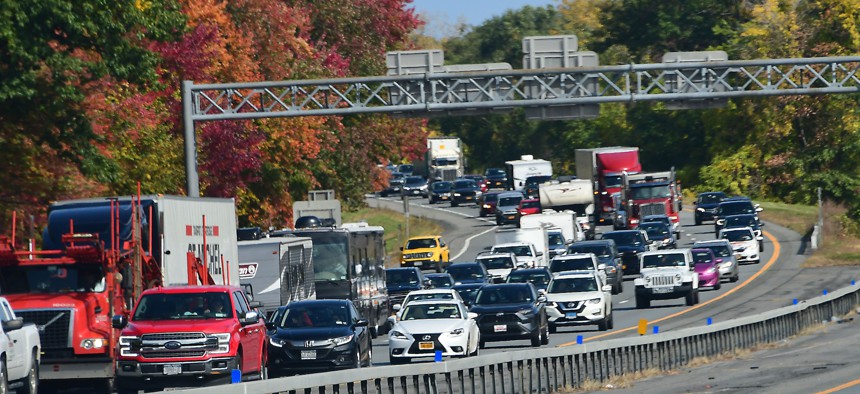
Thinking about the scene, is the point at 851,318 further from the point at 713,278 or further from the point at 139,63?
the point at 139,63

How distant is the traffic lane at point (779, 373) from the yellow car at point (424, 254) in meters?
32.8

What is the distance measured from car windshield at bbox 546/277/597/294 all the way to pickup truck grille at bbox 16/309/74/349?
1822 cm

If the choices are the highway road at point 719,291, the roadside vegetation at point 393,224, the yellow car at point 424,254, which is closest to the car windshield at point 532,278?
the highway road at point 719,291

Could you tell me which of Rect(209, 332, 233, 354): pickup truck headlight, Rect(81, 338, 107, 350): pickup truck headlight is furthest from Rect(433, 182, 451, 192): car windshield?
Rect(209, 332, 233, 354): pickup truck headlight

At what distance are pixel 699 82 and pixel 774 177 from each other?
176 feet

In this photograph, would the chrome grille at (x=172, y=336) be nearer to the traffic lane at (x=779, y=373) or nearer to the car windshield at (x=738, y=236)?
the traffic lane at (x=779, y=373)

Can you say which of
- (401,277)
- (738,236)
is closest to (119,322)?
(401,277)

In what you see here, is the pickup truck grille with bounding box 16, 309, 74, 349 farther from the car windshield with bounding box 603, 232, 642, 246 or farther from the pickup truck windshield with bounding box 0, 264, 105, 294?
the car windshield with bounding box 603, 232, 642, 246

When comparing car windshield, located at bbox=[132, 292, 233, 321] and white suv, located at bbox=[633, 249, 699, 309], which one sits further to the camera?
white suv, located at bbox=[633, 249, 699, 309]

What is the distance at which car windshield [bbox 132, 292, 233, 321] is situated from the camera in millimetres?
24922

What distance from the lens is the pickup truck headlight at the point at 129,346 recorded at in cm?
2438

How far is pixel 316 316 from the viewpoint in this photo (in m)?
29.6

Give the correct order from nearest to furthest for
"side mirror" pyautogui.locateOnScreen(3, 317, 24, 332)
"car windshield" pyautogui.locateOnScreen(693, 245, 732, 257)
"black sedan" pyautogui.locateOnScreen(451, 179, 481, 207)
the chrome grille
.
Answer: "side mirror" pyautogui.locateOnScreen(3, 317, 24, 332) < the chrome grille < "car windshield" pyautogui.locateOnScreen(693, 245, 732, 257) < "black sedan" pyautogui.locateOnScreen(451, 179, 481, 207)

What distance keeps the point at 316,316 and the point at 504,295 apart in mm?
8579
